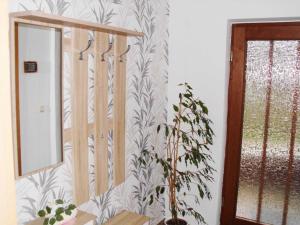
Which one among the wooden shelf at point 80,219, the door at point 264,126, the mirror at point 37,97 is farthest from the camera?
the door at point 264,126

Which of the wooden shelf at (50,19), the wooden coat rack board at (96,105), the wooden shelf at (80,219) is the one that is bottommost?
the wooden shelf at (80,219)

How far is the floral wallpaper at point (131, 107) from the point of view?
186 centimetres

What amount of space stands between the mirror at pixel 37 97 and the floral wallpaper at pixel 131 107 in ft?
0.27

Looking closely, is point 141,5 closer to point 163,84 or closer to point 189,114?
point 163,84

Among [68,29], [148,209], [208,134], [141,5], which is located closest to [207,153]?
[208,134]

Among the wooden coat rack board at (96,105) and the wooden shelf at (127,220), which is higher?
the wooden coat rack board at (96,105)

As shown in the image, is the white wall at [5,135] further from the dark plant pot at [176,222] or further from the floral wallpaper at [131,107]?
the dark plant pot at [176,222]

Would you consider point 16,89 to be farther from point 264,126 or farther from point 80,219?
point 264,126

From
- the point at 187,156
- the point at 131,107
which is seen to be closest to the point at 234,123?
the point at 187,156

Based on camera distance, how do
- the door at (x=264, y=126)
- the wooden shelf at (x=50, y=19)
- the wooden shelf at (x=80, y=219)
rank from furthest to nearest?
the door at (x=264, y=126) → the wooden shelf at (x=80, y=219) → the wooden shelf at (x=50, y=19)

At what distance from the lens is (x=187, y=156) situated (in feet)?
9.26

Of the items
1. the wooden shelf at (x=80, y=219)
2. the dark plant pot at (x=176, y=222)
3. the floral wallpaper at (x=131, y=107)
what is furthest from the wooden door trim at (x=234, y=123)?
the wooden shelf at (x=80, y=219)

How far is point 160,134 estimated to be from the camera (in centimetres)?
319

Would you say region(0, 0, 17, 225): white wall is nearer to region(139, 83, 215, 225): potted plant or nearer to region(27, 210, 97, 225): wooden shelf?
region(27, 210, 97, 225): wooden shelf
